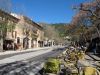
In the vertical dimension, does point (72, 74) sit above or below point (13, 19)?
below

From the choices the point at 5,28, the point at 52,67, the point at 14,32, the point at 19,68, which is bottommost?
the point at 19,68

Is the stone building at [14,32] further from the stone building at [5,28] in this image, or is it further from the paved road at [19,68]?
the paved road at [19,68]

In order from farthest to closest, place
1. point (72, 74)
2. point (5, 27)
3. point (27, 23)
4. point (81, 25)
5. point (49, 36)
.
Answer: point (49, 36)
point (27, 23)
point (81, 25)
point (5, 27)
point (72, 74)

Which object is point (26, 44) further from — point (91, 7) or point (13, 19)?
point (91, 7)

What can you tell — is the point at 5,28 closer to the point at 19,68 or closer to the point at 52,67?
the point at 19,68

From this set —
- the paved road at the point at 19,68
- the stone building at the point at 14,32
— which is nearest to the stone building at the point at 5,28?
the stone building at the point at 14,32

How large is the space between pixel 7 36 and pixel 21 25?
→ 1600 centimetres

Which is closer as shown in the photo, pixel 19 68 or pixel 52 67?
pixel 52 67

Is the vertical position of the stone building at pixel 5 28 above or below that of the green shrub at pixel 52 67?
above

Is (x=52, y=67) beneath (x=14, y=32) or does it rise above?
beneath

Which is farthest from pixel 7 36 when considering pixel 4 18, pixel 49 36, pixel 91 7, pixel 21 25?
pixel 49 36

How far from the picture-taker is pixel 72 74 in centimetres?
1341

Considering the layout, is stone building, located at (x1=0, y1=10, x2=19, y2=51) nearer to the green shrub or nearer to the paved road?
the paved road

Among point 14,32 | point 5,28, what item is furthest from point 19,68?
point 14,32
